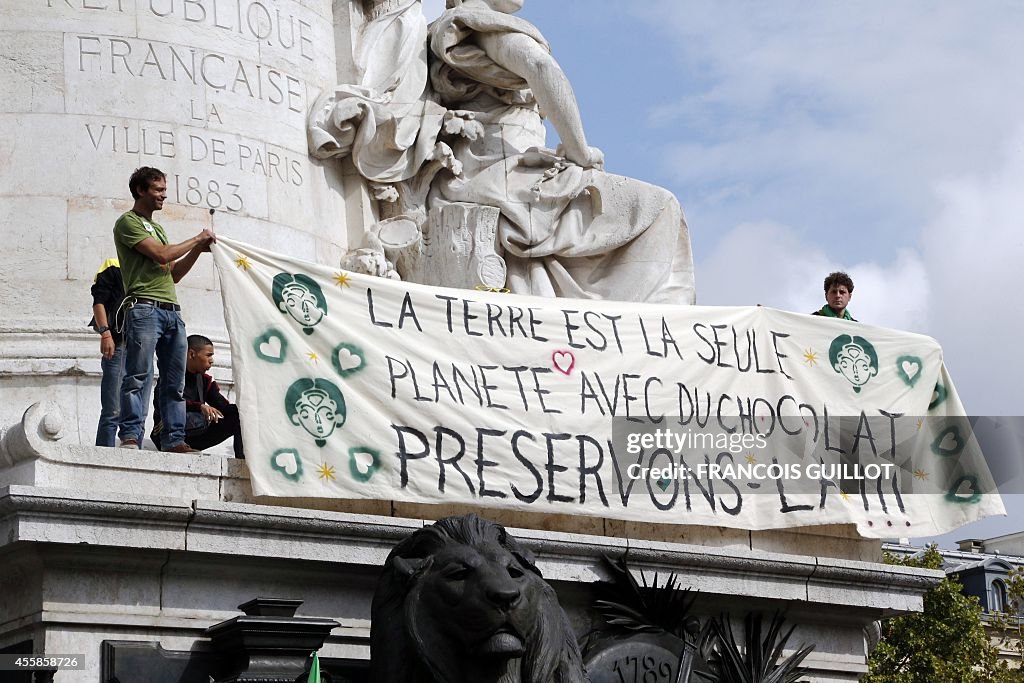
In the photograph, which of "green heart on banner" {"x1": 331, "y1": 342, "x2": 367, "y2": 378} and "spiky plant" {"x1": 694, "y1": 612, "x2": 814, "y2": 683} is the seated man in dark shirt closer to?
"green heart on banner" {"x1": 331, "y1": 342, "x2": 367, "y2": 378}

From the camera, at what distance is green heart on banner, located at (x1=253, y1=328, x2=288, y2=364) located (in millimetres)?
14789

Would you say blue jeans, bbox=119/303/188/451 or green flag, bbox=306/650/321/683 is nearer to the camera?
green flag, bbox=306/650/321/683

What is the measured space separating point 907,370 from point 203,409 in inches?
223

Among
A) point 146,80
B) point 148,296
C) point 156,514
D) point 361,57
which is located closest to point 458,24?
point 361,57

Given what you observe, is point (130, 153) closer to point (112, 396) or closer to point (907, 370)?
point (112, 396)

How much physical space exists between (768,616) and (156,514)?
4994mm

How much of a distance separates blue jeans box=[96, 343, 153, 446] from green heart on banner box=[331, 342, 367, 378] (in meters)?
1.28

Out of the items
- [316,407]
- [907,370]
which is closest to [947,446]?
[907,370]

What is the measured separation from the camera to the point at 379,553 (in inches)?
557

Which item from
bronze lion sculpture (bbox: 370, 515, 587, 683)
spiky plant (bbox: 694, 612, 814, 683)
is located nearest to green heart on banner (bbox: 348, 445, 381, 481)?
bronze lion sculpture (bbox: 370, 515, 587, 683)

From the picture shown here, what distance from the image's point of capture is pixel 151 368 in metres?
14.6

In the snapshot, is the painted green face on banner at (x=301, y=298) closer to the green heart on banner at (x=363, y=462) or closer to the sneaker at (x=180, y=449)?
the green heart on banner at (x=363, y=462)

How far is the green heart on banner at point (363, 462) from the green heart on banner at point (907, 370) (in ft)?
15.5

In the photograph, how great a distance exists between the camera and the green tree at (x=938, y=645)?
37219 mm
